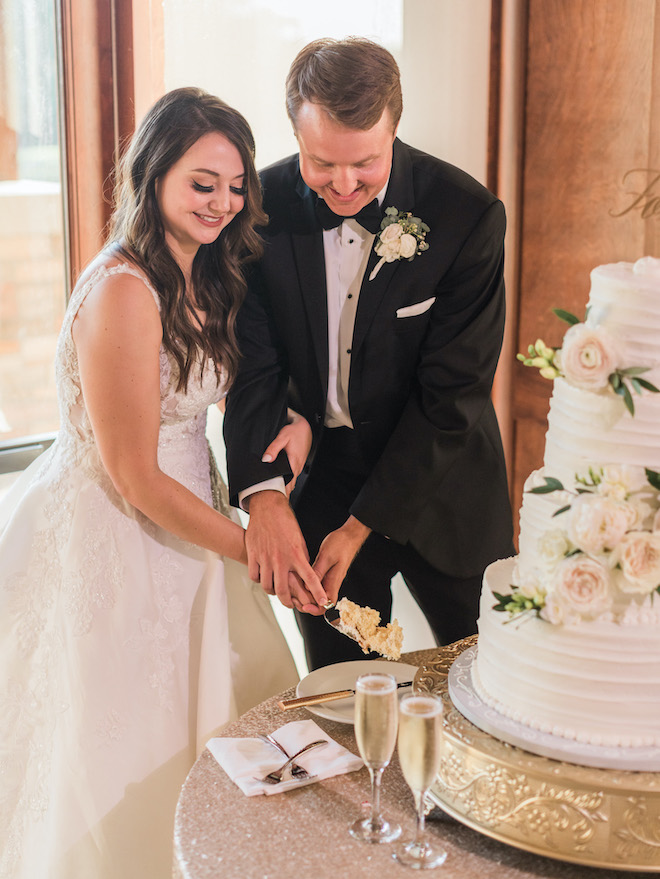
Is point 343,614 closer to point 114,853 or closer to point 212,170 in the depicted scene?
point 114,853

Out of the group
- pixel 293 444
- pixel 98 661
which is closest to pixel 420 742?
pixel 98 661

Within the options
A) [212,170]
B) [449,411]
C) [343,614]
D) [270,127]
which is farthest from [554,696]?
[270,127]

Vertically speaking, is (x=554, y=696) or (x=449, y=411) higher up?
(x=449, y=411)

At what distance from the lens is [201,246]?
2.49 m

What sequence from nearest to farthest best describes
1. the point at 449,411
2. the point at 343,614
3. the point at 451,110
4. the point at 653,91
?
1. the point at 343,614
2. the point at 449,411
3. the point at 653,91
4. the point at 451,110

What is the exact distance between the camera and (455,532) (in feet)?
8.70

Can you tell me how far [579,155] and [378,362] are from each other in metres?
1.63

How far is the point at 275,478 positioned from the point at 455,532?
536mm

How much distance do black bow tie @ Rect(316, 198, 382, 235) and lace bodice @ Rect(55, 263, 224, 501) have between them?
1.56 feet

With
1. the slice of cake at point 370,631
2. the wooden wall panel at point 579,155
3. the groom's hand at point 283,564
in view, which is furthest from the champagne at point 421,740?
the wooden wall panel at point 579,155

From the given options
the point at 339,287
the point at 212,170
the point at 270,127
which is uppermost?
the point at 270,127

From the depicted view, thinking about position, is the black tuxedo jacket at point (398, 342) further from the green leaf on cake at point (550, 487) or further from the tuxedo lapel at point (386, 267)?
the green leaf on cake at point (550, 487)

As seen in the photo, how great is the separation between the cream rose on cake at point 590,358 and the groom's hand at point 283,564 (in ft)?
3.50

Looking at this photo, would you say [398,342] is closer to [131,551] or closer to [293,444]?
[293,444]
